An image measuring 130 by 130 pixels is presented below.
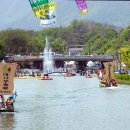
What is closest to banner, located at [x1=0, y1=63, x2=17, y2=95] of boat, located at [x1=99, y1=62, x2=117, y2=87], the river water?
the river water

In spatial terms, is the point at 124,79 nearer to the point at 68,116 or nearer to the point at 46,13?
the point at 68,116

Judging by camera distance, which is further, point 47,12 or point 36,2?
point 47,12

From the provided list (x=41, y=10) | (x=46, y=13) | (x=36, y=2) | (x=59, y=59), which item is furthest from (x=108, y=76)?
(x=59, y=59)

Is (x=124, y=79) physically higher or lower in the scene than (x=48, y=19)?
lower

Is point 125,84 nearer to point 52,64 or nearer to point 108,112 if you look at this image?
point 108,112

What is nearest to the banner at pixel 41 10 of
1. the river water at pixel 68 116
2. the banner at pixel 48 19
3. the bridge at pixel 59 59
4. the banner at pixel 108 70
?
the banner at pixel 48 19

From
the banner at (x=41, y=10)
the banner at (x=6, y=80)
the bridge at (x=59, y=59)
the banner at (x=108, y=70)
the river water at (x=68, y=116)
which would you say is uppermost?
the bridge at (x=59, y=59)

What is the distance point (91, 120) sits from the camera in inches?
1022

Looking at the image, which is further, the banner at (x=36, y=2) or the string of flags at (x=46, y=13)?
the string of flags at (x=46, y=13)

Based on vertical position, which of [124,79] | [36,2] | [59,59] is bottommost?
[124,79]

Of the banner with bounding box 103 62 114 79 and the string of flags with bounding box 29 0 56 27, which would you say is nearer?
the string of flags with bounding box 29 0 56 27

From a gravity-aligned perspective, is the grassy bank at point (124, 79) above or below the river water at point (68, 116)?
above

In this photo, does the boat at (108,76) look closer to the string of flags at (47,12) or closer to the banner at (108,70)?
the banner at (108,70)

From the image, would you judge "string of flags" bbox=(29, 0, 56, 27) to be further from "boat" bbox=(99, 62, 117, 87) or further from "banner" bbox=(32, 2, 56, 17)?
"boat" bbox=(99, 62, 117, 87)
